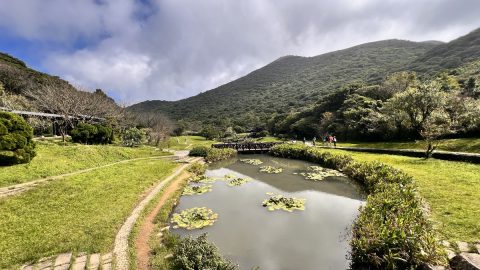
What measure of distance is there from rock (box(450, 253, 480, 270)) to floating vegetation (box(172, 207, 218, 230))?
10035 mm

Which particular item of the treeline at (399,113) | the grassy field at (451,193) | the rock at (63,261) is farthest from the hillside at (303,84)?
the rock at (63,261)

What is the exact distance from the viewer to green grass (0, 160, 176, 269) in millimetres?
10531

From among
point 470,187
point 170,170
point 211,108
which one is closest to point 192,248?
point 470,187

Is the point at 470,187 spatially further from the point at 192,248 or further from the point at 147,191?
the point at 147,191

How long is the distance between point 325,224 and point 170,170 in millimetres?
Result: 16977

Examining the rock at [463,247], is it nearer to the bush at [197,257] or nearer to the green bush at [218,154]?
the bush at [197,257]

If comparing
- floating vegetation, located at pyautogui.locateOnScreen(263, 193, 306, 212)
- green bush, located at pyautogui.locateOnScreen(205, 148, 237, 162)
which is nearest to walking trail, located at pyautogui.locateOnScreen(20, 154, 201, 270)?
floating vegetation, located at pyautogui.locateOnScreen(263, 193, 306, 212)

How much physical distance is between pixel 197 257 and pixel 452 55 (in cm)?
12262

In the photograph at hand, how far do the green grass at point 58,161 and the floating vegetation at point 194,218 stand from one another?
10982mm

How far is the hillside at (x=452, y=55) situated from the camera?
90.8 m

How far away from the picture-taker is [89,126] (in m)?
38.3

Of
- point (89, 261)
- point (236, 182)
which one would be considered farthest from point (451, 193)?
point (89, 261)

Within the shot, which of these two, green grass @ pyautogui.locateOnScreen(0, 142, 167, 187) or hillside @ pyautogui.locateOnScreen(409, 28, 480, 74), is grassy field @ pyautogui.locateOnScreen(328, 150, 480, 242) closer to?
green grass @ pyautogui.locateOnScreen(0, 142, 167, 187)

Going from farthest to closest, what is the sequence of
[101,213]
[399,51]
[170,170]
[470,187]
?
[399,51]
[170,170]
[470,187]
[101,213]
